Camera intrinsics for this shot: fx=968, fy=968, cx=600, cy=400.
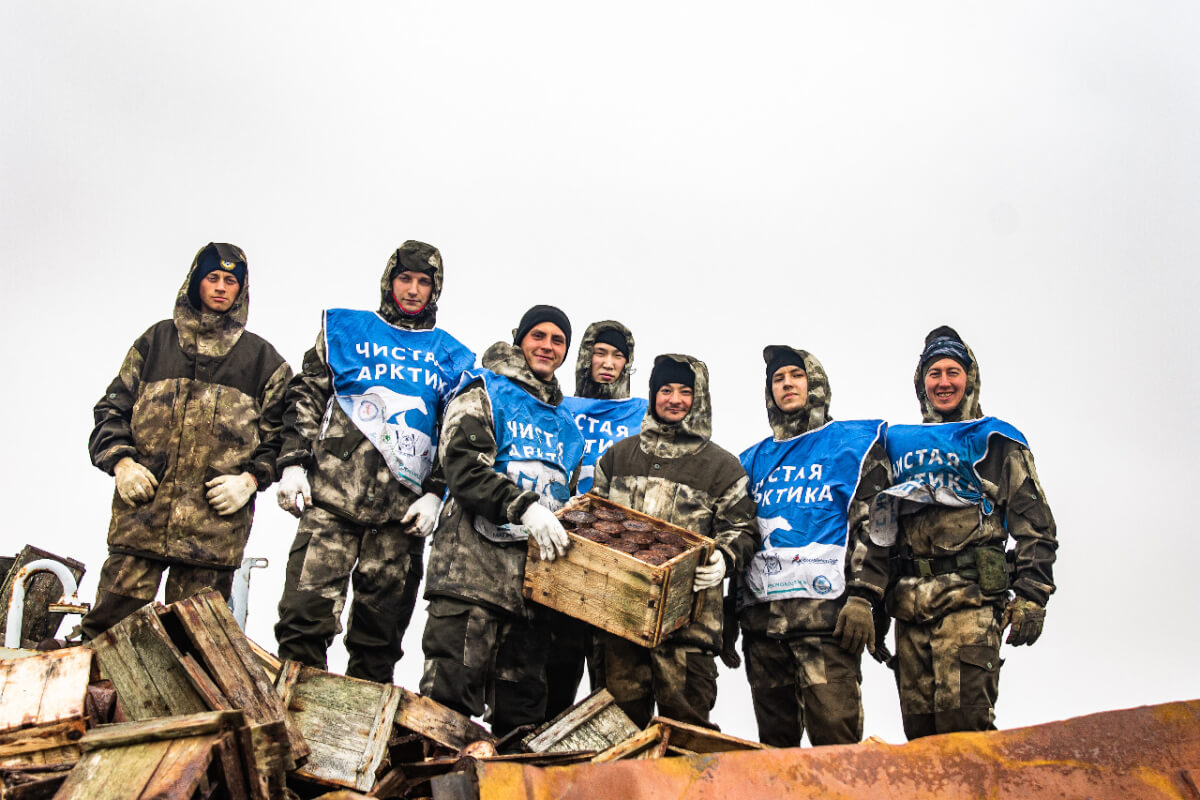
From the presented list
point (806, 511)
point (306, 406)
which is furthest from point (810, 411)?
point (306, 406)

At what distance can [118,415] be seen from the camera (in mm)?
5875

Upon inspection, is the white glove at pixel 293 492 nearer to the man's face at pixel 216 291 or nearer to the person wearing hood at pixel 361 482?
the person wearing hood at pixel 361 482

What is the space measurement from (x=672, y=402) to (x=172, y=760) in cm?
372

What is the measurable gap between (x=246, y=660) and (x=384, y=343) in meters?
2.45

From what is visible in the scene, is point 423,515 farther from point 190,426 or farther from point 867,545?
point 867,545

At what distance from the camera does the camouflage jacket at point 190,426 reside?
18.5 ft

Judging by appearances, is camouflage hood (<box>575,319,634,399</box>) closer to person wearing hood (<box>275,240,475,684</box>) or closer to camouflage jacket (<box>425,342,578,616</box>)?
person wearing hood (<box>275,240,475,684</box>)

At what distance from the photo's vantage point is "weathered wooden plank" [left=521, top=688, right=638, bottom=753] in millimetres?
4727

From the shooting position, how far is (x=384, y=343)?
20.1 feet

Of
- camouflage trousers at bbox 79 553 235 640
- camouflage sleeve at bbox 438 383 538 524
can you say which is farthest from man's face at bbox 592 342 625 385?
camouflage trousers at bbox 79 553 235 640

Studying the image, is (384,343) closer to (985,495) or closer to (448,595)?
(448,595)

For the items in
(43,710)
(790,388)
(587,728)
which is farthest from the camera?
(790,388)

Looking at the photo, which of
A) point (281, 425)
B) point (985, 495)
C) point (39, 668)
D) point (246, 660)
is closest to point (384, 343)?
point (281, 425)

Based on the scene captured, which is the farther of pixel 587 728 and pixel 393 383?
pixel 393 383
